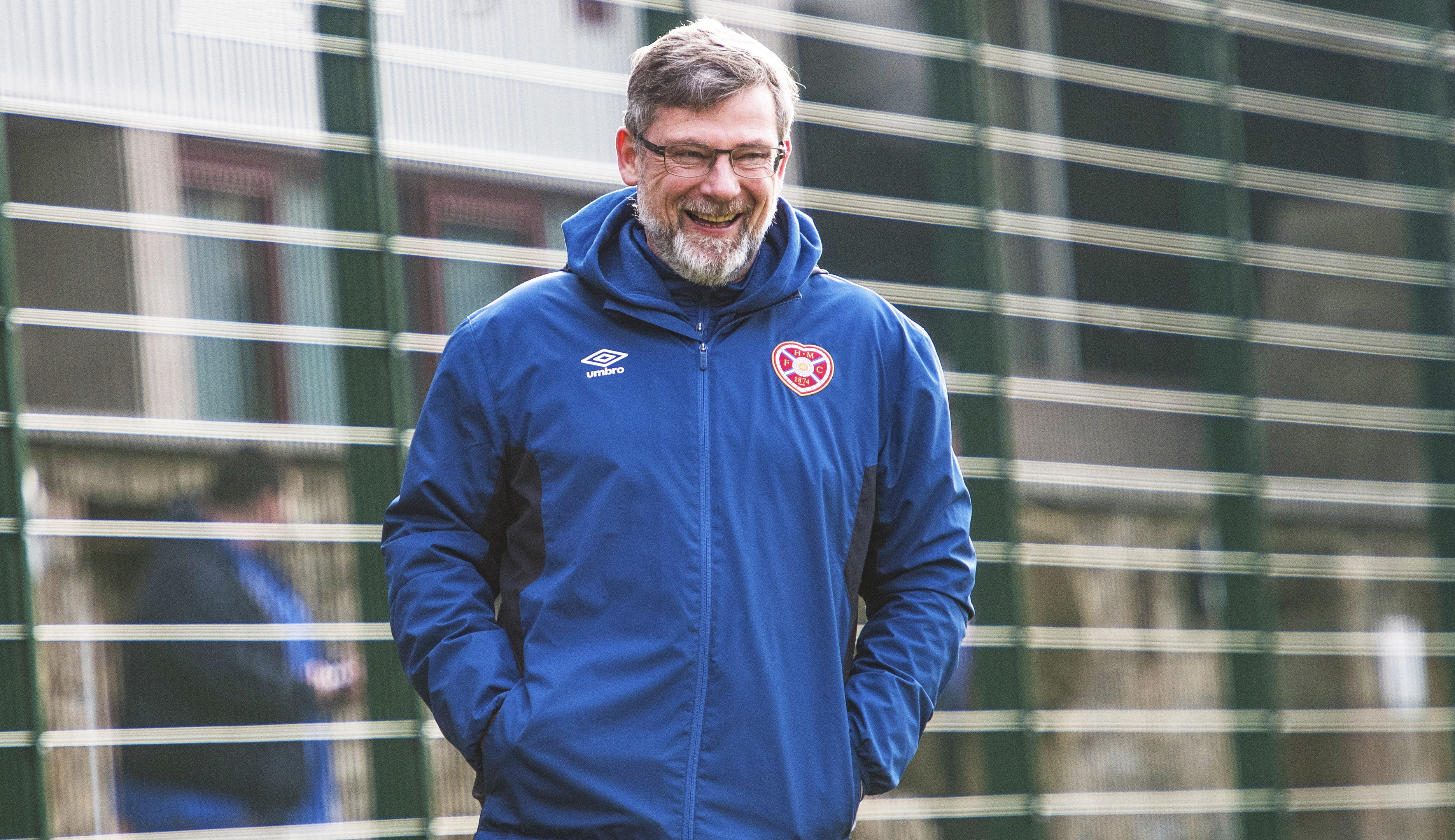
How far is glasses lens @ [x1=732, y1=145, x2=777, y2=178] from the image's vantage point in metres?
2.85

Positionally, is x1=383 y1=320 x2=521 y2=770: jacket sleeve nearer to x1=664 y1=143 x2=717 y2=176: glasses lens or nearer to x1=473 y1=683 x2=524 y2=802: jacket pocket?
x1=473 y1=683 x2=524 y2=802: jacket pocket

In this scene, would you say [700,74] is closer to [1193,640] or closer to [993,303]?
[993,303]

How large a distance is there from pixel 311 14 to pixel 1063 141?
11.9ft

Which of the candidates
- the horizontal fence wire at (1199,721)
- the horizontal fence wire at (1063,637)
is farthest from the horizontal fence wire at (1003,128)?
the horizontal fence wire at (1199,721)

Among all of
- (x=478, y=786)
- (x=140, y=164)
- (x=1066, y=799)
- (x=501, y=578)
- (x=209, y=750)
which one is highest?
(x=140, y=164)

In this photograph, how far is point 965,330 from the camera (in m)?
7.14

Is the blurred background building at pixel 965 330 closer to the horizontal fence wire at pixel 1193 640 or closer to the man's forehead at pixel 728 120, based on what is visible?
the horizontal fence wire at pixel 1193 640

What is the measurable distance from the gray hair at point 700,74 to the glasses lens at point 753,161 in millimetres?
66

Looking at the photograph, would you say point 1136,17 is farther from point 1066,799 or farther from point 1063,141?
point 1066,799

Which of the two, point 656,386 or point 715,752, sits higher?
point 656,386

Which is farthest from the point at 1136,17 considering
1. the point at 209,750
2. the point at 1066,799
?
the point at 209,750

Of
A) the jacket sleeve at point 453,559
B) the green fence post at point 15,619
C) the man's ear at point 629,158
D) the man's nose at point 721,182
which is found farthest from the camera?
the green fence post at point 15,619

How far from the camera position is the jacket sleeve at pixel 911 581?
2.83m

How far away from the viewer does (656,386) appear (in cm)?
282
